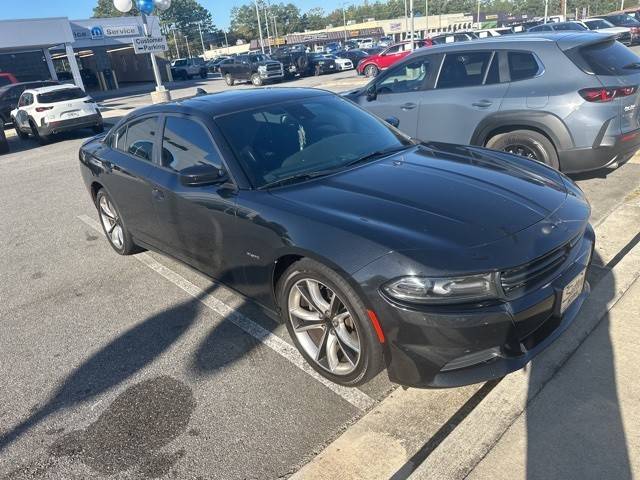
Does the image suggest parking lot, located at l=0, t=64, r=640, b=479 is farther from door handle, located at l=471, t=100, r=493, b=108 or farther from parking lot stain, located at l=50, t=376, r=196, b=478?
door handle, located at l=471, t=100, r=493, b=108

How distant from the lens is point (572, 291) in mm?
2691

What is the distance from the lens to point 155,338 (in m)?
3.65

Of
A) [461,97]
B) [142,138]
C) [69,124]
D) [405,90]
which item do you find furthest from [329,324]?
[69,124]

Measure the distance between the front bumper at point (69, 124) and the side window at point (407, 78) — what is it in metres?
10.6

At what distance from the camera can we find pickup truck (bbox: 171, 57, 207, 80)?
4400cm

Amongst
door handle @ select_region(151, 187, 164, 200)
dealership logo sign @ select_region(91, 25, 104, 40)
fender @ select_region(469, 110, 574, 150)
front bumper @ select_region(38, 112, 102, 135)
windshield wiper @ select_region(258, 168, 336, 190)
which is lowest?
front bumper @ select_region(38, 112, 102, 135)

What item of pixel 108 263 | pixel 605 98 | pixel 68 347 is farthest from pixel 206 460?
pixel 605 98

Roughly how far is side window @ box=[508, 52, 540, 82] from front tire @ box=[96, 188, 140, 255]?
4.54 metres

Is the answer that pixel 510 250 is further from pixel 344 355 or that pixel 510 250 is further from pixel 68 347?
pixel 68 347

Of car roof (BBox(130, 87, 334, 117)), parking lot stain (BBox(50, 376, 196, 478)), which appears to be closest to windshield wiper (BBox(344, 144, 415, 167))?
car roof (BBox(130, 87, 334, 117))

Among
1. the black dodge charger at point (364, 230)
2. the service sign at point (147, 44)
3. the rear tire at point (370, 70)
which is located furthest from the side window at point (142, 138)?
the rear tire at point (370, 70)

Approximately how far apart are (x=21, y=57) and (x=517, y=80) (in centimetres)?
3747

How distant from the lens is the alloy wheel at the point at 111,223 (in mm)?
5119

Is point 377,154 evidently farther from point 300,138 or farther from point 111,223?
point 111,223
